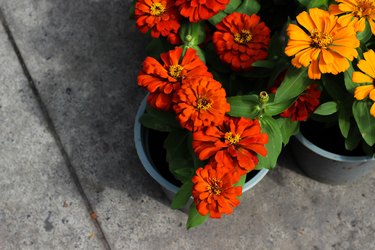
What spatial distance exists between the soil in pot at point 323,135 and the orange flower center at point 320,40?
1.97 ft

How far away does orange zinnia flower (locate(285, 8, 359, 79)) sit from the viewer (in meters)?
1.13

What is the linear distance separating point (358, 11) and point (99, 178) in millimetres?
1200

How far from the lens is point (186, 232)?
188 centimetres

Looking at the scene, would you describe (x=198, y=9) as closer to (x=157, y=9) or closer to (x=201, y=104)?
(x=157, y=9)

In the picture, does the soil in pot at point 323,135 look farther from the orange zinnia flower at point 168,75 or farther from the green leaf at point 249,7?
the orange zinnia flower at point 168,75

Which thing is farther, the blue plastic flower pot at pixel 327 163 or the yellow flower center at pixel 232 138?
the blue plastic flower pot at pixel 327 163

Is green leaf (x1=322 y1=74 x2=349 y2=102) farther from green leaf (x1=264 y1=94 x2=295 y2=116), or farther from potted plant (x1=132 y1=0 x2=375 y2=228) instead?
green leaf (x1=264 y1=94 x2=295 y2=116)

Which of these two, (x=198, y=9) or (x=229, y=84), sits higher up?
(x=198, y=9)

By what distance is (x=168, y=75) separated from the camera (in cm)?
123

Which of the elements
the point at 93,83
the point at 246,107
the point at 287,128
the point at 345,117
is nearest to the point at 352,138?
the point at 345,117

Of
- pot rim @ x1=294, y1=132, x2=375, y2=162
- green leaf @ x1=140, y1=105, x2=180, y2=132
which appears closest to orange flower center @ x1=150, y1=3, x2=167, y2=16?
green leaf @ x1=140, y1=105, x2=180, y2=132

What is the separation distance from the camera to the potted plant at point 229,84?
3.77ft

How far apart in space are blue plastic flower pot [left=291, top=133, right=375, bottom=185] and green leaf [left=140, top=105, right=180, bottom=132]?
0.46 m

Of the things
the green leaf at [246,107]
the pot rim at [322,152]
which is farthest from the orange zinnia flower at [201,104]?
the pot rim at [322,152]
